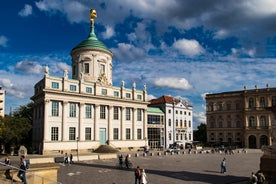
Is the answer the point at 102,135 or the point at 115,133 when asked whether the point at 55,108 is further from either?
the point at 115,133

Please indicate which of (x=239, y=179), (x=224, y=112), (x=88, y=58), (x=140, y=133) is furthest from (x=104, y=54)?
(x=239, y=179)

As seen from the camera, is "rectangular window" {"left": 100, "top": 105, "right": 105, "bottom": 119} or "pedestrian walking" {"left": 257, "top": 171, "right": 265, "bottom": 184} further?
"rectangular window" {"left": 100, "top": 105, "right": 105, "bottom": 119}

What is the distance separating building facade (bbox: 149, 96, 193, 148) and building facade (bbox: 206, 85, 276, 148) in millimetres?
7689

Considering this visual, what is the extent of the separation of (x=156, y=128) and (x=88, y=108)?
84.8 feet

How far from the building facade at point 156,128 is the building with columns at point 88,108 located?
6251 millimetres

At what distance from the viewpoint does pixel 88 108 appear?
66875 millimetres

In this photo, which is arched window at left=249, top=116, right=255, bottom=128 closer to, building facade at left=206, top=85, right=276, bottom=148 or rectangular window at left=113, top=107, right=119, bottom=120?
building facade at left=206, top=85, right=276, bottom=148

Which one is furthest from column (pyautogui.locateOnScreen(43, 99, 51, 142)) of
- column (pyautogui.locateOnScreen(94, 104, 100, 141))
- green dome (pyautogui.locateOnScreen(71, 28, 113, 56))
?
green dome (pyautogui.locateOnScreen(71, 28, 113, 56))

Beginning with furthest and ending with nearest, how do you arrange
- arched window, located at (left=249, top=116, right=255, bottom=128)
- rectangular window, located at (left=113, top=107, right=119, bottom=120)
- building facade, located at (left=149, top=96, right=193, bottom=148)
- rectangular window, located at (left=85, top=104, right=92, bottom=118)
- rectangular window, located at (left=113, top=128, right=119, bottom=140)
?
1. arched window, located at (left=249, top=116, right=255, bottom=128)
2. building facade, located at (left=149, top=96, right=193, bottom=148)
3. rectangular window, located at (left=113, top=107, right=119, bottom=120)
4. rectangular window, located at (left=113, top=128, right=119, bottom=140)
5. rectangular window, located at (left=85, top=104, right=92, bottom=118)

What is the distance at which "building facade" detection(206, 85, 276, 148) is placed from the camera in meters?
87.4

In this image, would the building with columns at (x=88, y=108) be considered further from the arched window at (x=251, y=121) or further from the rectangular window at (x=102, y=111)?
the arched window at (x=251, y=121)

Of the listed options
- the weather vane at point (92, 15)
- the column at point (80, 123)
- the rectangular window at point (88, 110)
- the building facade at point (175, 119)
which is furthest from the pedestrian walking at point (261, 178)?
the weather vane at point (92, 15)

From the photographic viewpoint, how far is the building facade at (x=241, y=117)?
3440 inches

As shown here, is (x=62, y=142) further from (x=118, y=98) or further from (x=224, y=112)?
(x=224, y=112)
